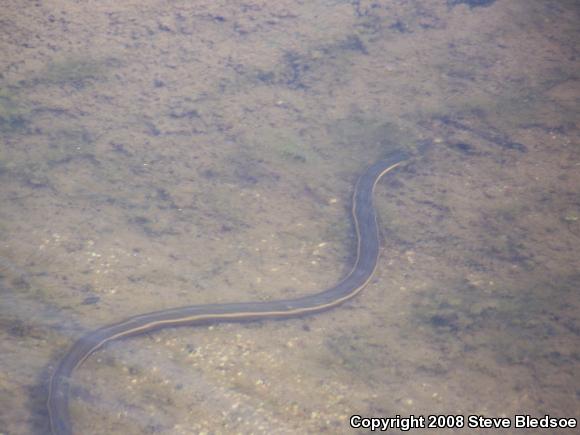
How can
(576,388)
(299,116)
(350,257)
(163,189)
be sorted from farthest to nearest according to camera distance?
(299,116) < (163,189) < (350,257) < (576,388)

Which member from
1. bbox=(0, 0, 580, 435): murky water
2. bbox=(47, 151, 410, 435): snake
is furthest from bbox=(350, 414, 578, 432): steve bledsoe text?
bbox=(47, 151, 410, 435): snake

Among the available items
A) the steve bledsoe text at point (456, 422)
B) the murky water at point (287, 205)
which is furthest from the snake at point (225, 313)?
the steve bledsoe text at point (456, 422)

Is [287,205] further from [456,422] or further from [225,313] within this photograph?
[456,422]

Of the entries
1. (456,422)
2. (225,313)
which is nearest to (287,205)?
(225,313)

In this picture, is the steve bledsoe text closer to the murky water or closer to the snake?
the murky water

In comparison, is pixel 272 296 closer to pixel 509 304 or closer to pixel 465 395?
pixel 465 395

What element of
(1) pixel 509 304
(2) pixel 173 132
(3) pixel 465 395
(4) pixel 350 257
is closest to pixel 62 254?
(2) pixel 173 132
